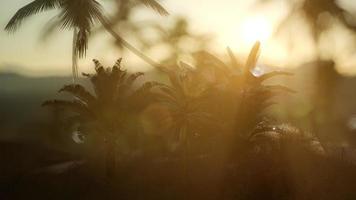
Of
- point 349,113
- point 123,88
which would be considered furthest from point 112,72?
point 349,113

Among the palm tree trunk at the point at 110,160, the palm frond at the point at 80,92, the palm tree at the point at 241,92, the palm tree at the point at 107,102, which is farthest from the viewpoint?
the palm tree trunk at the point at 110,160

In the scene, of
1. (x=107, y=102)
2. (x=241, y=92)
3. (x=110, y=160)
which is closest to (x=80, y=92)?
(x=107, y=102)

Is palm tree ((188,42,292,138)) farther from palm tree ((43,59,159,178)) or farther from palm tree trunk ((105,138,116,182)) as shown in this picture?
palm tree trunk ((105,138,116,182))

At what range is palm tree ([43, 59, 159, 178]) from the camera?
25531 mm

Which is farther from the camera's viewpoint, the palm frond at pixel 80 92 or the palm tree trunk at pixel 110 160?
the palm tree trunk at pixel 110 160

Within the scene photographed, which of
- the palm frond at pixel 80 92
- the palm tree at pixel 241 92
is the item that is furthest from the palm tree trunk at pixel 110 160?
the palm tree at pixel 241 92

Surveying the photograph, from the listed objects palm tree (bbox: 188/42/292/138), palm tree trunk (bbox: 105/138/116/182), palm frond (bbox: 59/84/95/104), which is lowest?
palm tree trunk (bbox: 105/138/116/182)

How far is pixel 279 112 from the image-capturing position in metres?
31.4

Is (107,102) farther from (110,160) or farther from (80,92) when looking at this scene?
(110,160)

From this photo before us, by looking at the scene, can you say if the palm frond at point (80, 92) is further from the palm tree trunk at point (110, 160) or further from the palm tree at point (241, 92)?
the palm tree at point (241, 92)

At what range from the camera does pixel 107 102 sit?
1011 inches

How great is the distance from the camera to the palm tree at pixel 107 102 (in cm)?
2553

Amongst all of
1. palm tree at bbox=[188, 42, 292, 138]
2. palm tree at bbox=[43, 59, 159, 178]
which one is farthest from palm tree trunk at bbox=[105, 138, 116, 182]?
palm tree at bbox=[188, 42, 292, 138]

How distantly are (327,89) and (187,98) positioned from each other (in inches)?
283
